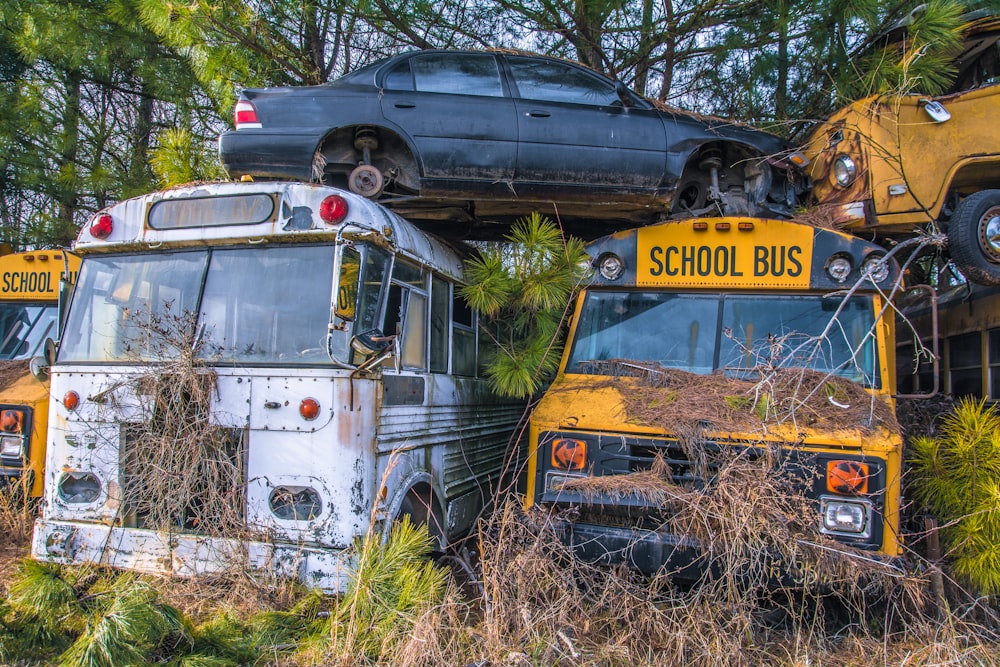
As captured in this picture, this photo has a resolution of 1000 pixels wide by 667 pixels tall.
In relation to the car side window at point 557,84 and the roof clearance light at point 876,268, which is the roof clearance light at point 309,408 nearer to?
the car side window at point 557,84

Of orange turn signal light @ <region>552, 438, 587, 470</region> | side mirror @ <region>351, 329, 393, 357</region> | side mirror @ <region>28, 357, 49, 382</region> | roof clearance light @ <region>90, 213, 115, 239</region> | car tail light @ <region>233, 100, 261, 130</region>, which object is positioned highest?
car tail light @ <region>233, 100, 261, 130</region>

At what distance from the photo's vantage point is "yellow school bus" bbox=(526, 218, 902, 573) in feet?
13.7

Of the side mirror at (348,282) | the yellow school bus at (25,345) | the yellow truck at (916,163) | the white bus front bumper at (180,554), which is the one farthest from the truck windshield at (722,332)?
the yellow school bus at (25,345)

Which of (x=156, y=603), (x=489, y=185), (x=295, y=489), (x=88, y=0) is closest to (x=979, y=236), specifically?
(x=489, y=185)

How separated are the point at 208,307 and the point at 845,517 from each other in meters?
3.97

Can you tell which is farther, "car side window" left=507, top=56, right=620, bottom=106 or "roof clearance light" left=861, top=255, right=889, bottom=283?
"car side window" left=507, top=56, right=620, bottom=106

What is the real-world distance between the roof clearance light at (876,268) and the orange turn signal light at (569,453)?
2285 millimetres

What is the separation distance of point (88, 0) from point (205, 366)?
271 inches

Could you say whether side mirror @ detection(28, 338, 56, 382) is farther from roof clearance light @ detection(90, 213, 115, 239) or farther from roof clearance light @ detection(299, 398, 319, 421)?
roof clearance light @ detection(299, 398, 319, 421)

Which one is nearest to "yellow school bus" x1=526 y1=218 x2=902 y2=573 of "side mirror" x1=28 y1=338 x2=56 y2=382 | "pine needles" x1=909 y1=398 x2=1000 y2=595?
"pine needles" x1=909 y1=398 x2=1000 y2=595

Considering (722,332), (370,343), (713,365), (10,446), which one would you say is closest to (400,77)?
(370,343)

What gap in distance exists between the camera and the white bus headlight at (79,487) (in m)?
4.62

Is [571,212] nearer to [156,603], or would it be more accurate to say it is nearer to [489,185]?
[489,185]

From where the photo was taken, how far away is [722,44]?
8.27 m
